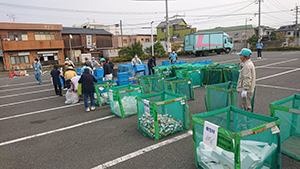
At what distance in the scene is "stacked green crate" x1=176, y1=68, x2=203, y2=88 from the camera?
9.77 meters

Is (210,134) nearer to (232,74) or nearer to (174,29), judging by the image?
(232,74)

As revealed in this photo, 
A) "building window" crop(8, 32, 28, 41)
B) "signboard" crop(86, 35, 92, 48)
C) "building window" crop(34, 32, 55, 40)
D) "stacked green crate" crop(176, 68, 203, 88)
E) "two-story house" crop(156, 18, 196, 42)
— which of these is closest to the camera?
"stacked green crate" crop(176, 68, 203, 88)

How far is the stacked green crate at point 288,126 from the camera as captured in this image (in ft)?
11.9

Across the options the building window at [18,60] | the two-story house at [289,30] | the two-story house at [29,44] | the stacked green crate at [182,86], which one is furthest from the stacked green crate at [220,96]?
the two-story house at [289,30]

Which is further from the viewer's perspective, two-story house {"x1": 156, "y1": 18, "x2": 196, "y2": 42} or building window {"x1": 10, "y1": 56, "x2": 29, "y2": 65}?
two-story house {"x1": 156, "y1": 18, "x2": 196, "y2": 42}

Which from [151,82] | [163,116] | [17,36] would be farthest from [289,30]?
[163,116]

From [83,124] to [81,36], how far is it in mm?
36771

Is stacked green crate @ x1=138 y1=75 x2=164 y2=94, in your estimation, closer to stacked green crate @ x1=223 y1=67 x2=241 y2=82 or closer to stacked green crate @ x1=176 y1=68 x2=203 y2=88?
stacked green crate @ x1=176 y1=68 x2=203 y2=88

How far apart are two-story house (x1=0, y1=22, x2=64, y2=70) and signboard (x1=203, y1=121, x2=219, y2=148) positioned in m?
36.4

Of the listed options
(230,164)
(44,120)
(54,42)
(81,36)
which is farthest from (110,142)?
(81,36)

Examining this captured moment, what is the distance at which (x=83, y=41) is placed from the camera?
3956 cm

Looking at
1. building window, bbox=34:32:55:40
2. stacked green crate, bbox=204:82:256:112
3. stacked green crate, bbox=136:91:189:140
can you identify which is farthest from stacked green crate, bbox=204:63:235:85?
building window, bbox=34:32:55:40

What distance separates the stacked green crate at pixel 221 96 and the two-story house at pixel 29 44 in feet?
114

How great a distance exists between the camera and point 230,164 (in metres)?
2.95
